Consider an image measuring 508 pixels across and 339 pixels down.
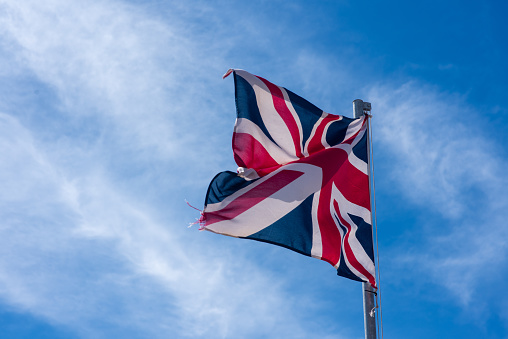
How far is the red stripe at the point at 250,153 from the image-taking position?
13.4m

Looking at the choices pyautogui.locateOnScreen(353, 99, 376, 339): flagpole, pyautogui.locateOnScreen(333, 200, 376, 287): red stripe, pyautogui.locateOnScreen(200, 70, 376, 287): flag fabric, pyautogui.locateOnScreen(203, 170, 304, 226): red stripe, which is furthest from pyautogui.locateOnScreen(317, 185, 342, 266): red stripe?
pyautogui.locateOnScreen(353, 99, 376, 339): flagpole

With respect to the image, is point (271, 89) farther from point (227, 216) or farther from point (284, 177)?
point (227, 216)

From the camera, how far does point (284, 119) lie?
1427 cm

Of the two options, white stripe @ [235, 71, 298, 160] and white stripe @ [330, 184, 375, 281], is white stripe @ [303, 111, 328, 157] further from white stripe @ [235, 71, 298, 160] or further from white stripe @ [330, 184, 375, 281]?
white stripe @ [330, 184, 375, 281]

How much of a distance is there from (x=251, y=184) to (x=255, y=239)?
1.25 m

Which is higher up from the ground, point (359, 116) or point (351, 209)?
point (359, 116)

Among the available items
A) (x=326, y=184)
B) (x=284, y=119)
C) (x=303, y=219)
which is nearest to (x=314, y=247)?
(x=303, y=219)

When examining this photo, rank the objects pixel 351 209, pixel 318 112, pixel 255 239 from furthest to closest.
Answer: pixel 318 112 → pixel 351 209 → pixel 255 239

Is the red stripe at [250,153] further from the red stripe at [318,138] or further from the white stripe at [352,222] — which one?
the white stripe at [352,222]

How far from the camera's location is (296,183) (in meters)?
13.8

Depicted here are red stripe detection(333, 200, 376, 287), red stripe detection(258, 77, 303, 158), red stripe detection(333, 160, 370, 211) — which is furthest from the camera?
red stripe detection(258, 77, 303, 158)

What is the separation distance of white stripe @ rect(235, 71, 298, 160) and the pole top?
1555 millimetres

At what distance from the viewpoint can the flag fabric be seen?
12.9m

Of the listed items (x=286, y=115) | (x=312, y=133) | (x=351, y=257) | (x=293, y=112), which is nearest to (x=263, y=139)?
(x=286, y=115)
